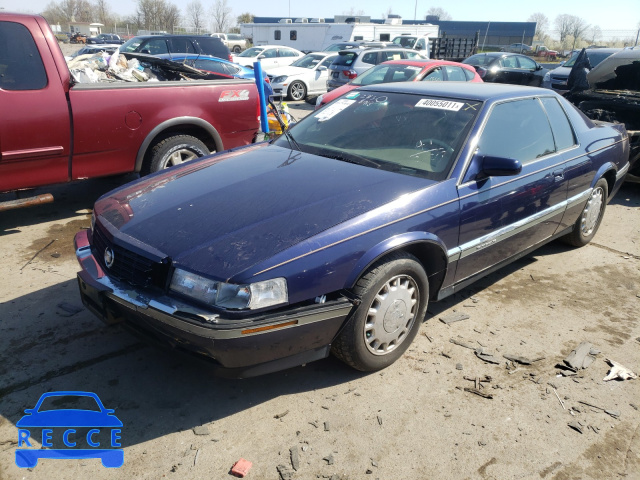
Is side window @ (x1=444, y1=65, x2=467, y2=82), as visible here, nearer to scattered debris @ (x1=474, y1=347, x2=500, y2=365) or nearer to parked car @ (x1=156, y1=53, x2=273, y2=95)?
A: parked car @ (x1=156, y1=53, x2=273, y2=95)

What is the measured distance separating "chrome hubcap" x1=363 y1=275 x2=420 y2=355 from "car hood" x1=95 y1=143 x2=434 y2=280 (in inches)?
20.0

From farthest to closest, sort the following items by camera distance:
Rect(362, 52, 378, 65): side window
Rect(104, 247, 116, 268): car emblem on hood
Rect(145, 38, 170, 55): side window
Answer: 1. Rect(362, 52, 378, 65): side window
2. Rect(145, 38, 170, 55): side window
3. Rect(104, 247, 116, 268): car emblem on hood

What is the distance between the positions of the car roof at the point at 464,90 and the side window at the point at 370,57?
417 inches

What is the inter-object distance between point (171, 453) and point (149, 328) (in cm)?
62

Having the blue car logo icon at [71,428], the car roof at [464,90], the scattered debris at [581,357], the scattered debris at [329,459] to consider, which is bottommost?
the scattered debris at [581,357]

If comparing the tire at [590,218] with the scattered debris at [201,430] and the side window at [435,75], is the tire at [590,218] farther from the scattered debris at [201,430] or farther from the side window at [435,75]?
the side window at [435,75]

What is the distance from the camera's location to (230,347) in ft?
8.25

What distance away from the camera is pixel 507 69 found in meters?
17.1

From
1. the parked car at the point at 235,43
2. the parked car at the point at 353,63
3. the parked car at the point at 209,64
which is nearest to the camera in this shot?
the parked car at the point at 209,64

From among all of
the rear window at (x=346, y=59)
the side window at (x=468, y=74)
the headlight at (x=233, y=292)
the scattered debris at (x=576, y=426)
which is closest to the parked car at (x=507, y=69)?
the rear window at (x=346, y=59)

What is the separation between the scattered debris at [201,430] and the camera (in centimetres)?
271

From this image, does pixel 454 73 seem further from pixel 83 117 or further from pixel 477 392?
pixel 477 392

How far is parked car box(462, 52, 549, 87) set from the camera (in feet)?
55.5

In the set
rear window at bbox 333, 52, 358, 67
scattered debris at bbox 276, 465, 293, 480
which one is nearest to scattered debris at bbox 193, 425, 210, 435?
scattered debris at bbox 276, 465, 293, 480
